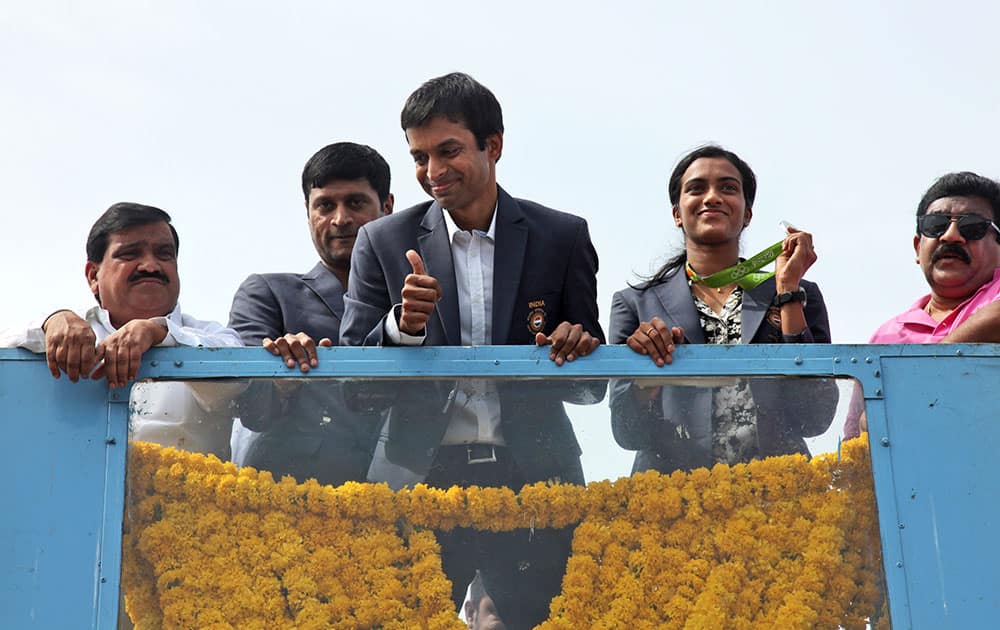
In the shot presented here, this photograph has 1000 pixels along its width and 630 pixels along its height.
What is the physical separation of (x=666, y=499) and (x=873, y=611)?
0.62 metres

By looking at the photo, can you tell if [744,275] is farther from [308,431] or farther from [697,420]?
[308,431]

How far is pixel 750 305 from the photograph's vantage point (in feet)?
13.6

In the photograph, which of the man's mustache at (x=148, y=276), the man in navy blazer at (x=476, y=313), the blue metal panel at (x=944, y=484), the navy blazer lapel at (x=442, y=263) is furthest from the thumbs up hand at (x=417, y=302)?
the blue metal panel at (x=944, y=484)

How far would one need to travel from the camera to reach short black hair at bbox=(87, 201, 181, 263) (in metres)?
4.20

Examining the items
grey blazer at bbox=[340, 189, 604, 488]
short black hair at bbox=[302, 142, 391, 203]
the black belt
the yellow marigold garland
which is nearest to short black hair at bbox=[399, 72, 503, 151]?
grey blazer at bbox=[340, 189, 604, 488]

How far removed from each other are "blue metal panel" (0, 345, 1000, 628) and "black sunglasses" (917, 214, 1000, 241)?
1.02 metres

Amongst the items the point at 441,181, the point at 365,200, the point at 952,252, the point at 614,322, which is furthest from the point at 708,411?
the point at 365,200

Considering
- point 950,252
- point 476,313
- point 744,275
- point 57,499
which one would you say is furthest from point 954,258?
point 57,499

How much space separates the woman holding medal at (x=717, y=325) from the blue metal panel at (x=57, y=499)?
4.62 feet

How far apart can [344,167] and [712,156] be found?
4.83 feet

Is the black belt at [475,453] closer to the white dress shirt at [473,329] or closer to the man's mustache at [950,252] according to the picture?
the white dress shirt at [473,329]

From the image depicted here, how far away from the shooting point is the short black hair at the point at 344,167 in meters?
4.86

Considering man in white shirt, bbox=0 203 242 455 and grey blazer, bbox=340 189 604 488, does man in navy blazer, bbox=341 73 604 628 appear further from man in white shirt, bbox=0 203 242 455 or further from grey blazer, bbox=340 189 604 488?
man in white shirt, bbox=0 203 242 455

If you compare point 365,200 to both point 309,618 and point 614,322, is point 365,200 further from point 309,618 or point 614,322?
point 309,618
